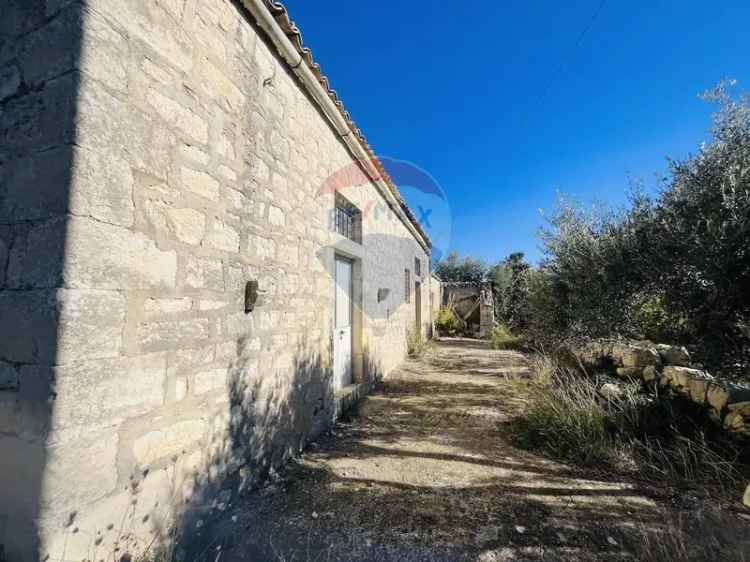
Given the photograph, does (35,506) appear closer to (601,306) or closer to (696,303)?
(696,303)

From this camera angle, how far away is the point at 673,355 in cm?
398

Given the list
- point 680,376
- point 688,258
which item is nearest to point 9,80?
point 688,258

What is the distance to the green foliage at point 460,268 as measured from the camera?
21984mm

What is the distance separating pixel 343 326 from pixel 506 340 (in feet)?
22.6

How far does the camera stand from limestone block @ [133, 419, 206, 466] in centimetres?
167

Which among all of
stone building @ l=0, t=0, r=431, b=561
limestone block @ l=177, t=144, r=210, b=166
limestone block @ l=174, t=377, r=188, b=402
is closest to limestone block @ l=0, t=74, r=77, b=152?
stone building @ l=0, t=0, r=431, b=561

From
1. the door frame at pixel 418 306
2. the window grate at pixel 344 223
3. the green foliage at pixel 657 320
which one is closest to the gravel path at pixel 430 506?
the green foliage at pixel 657 320

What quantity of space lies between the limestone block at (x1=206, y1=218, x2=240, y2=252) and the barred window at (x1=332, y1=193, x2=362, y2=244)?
2.18m

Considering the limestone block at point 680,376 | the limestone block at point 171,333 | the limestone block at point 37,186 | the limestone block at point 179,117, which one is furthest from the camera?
the limestone block at point 680,376

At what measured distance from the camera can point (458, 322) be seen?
1386 centimetres

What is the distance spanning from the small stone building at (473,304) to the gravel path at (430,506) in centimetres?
934

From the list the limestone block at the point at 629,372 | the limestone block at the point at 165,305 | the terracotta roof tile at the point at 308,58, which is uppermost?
the terracotta roof tile at the point at 308,58

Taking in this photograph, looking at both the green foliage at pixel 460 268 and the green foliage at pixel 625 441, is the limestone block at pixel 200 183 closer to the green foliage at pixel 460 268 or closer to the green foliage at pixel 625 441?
the green foliage at pixel 625 441

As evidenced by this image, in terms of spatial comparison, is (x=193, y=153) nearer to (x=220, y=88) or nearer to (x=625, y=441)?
(x=220, y=88)
